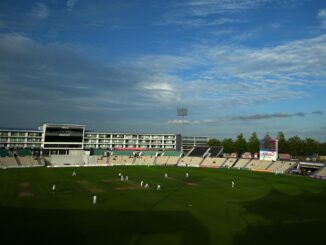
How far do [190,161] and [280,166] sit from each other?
3268cm

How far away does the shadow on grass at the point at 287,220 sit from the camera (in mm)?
24438

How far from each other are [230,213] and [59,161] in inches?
3174

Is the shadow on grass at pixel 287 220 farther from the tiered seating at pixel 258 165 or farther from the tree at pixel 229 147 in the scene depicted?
the tree at pixel 229 147

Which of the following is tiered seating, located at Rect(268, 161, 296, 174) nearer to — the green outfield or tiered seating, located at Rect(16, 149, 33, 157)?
the green outfield

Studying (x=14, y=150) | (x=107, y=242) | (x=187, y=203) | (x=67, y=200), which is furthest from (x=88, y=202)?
(x=14, y=150)

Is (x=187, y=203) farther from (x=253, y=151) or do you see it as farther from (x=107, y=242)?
(x=253, y=151)

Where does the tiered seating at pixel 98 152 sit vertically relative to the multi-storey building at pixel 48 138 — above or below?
below

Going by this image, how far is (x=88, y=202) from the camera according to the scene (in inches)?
1487

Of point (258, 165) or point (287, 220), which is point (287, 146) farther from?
point (287, 220)

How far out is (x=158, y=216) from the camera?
31.3m

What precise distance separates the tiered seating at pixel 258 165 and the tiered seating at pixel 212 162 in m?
10.5

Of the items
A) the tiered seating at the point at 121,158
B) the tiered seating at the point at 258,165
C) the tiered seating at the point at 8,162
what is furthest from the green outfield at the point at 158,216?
the tiered seating at the point at 121,158

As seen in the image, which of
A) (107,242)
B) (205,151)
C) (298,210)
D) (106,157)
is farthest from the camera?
(205,151)

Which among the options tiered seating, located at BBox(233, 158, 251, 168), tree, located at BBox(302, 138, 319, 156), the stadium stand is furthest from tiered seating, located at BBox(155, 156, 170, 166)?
tree, located at BBox(302, 138, 319, 156)
